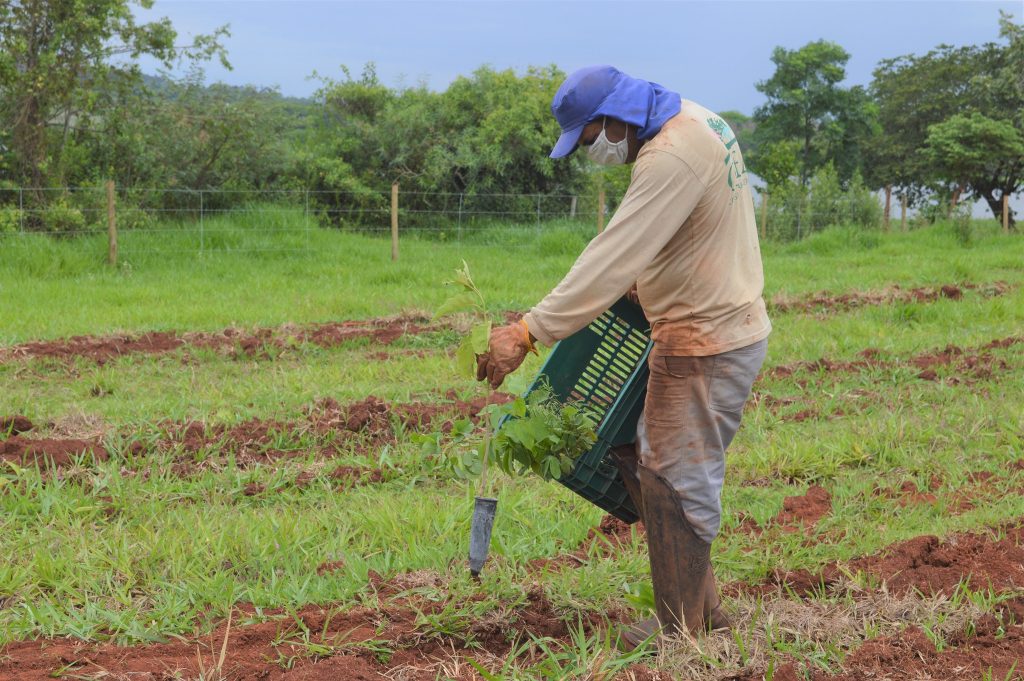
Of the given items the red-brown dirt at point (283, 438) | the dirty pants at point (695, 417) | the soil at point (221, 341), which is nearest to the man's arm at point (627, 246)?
the dirty pants at point (695, 417)

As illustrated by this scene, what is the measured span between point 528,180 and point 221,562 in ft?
54.8

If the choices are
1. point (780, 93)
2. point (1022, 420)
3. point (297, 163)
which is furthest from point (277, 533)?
point (780, 93)

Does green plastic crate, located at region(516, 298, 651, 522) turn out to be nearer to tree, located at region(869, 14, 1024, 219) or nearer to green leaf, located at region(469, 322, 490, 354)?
green leaf, located at region(469, 322, 490, 354)

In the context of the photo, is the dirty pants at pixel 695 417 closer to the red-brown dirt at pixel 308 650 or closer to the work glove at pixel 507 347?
the work glove at pixel 507 347

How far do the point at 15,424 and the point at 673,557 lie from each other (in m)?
4.53

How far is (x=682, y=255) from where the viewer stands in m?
3.22

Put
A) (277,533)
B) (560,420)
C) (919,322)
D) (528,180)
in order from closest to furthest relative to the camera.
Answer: (560,420) → (277,533) → (919,322) → (528,180)

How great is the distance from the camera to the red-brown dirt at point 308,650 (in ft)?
10.6

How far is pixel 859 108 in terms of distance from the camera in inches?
1716

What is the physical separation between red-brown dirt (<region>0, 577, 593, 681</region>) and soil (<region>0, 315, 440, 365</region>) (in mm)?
5057

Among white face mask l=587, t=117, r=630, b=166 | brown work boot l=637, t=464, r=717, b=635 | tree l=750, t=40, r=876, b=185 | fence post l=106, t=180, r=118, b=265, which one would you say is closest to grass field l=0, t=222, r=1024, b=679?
brown work boot l=637, t=464, r=717, b=635

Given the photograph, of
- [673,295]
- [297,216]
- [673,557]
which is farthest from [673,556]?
[297,216]

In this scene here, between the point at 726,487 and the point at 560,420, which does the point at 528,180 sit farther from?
the point at 560,420

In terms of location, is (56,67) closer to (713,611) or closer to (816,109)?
(713,611)
